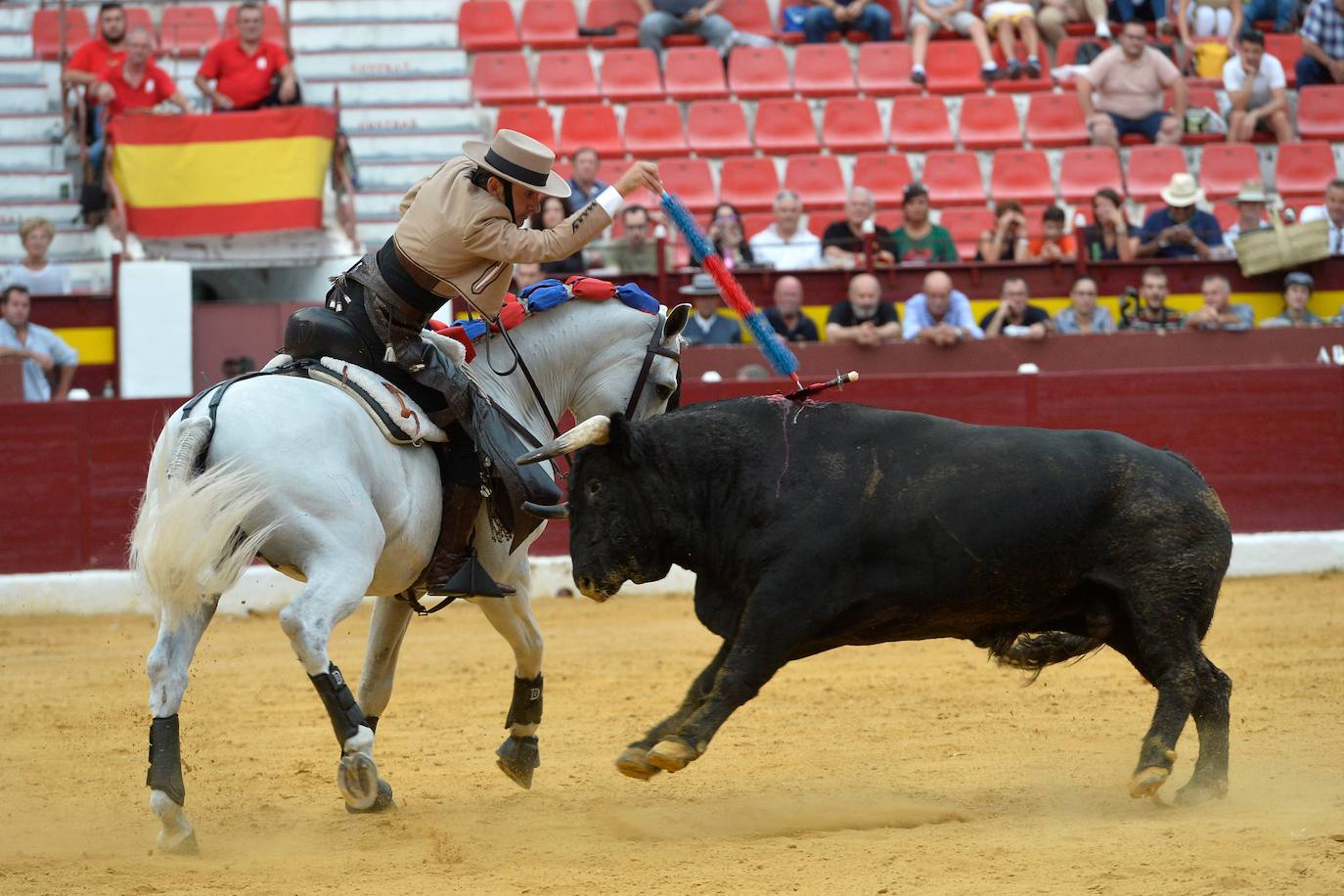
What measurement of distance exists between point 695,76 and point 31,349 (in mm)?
6971

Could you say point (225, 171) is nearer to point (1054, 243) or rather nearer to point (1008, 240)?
point (1008, 240)

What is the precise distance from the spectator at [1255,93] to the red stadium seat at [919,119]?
2663 mm

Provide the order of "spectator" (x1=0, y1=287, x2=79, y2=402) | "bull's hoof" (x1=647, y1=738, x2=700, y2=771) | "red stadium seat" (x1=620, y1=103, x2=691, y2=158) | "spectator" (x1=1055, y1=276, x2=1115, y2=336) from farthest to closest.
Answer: "red stadium seat" (x1=620, y1=103, x2=691, y2=158), "spectator" (x1=1055, y1=276, x2=1115, y2=336), "spectator" (x1=0, y1=287, x2=79, y2=402), "bull's hoof" (x1=647, y1=738, x2=700, y2=771)

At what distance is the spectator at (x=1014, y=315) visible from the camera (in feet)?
40.1

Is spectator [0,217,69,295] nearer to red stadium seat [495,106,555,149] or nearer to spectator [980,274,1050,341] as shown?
red stadium seat [495,106,555,149]

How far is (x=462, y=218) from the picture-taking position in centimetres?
577

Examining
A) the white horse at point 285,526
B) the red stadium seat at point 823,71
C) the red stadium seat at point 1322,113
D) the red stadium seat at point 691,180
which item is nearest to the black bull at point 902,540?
the white horse at point 285,526

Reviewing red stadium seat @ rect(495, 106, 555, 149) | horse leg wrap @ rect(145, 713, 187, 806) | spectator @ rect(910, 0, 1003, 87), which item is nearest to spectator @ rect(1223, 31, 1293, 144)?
spectator @ rect(910, 0, 1003, 87)

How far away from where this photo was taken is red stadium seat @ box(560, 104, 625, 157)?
50.5ft

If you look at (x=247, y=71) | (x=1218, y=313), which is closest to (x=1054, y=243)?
(x=1218, y=313)

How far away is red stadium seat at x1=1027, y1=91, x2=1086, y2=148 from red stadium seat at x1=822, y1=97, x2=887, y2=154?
4.76ft

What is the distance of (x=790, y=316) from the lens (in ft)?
39.2

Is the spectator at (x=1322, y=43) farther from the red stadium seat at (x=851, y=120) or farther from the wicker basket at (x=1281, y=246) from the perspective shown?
the wicker basket at (x=1281, y=246)

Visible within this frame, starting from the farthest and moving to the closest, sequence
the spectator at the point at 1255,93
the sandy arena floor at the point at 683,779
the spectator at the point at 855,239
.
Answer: the spectator at the point at 1255,93, the spectator at the point at 855,239, the sandy arena floor at the point at 683,779
